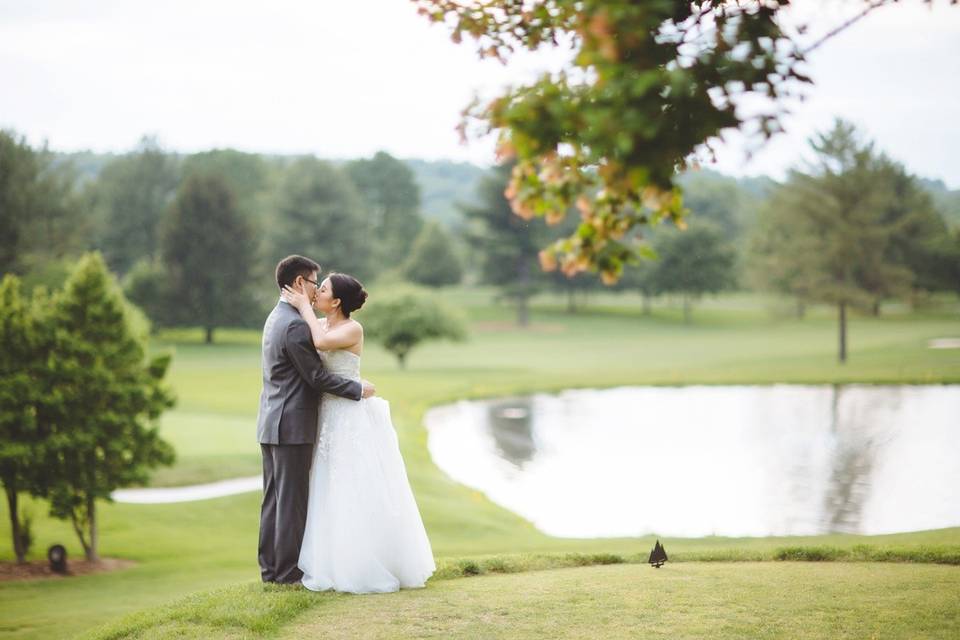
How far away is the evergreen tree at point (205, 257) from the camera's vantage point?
64000mm

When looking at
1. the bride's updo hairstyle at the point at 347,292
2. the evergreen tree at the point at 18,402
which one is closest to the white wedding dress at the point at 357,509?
the bride's updo hairstyle at the point at 347,292

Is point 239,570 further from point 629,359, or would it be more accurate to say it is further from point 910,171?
point 910,171

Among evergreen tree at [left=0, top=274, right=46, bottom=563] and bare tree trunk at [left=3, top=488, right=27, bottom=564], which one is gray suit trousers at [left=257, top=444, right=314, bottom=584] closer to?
evergreen tree at [left=0, top=274, right=46, bottom=563]

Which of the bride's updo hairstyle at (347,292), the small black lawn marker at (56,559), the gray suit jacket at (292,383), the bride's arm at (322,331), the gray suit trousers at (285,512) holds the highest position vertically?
the bride's updo hairstyle at (347,292)

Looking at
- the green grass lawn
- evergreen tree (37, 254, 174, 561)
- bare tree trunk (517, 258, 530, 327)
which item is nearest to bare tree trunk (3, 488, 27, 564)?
the green grass lawn

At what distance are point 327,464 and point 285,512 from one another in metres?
0.50

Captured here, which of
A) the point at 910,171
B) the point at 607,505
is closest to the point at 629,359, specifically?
the point at 607,505

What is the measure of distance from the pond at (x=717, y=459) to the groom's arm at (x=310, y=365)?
9295 millimetres

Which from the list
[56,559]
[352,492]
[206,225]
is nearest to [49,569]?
[56,559]

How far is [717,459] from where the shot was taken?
2219 cm

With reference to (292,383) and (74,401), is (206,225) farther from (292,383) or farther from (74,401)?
(292,383)

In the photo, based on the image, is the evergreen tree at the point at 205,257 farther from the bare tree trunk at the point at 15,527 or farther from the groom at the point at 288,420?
the groom at the point at 288,420

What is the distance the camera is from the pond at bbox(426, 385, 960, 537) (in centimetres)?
1666

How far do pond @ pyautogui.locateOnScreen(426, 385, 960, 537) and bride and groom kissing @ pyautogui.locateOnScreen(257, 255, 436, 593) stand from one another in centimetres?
899
